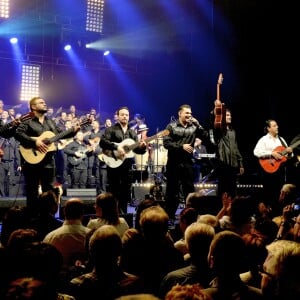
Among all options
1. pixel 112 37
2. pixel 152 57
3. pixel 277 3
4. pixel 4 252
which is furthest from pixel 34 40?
pixel 4 252

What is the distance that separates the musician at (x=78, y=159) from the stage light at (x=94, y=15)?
19.2 ft

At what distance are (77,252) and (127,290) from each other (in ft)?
5.87

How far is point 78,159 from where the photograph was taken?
51.0 feet

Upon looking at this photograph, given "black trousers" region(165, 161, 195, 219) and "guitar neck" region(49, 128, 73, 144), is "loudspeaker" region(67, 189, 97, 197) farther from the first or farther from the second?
"guitar neck" region(49, 128, 73, 144)

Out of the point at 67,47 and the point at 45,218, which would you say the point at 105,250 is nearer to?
the point at 45,218

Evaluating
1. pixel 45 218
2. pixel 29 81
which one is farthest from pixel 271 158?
pixel 29 81

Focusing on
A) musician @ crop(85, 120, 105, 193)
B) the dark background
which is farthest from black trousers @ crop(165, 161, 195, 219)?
musician @ crop(85, 120, 105, 193)

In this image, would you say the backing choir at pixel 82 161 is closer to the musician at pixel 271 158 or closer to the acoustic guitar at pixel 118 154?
the musician at pixel 271 158

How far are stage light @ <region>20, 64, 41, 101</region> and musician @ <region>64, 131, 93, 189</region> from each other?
4316mm

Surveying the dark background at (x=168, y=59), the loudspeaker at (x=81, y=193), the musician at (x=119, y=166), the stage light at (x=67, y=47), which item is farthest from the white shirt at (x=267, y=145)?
the stage light at (x=67, y=47)

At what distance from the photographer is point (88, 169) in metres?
16.0

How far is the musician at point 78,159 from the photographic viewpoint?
50.4 ft

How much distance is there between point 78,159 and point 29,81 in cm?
496

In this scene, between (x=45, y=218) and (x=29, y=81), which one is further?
(x=29, y=81)
